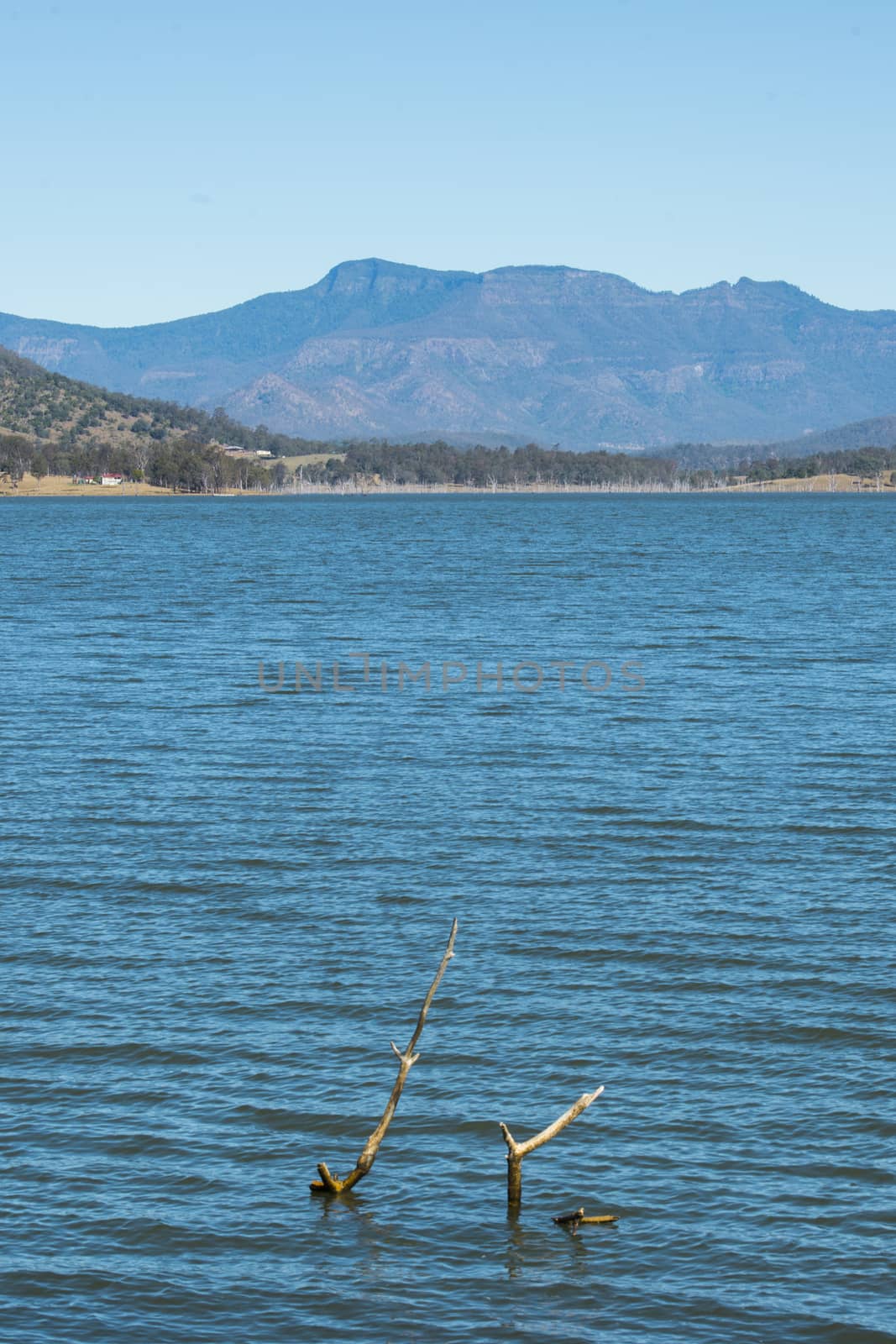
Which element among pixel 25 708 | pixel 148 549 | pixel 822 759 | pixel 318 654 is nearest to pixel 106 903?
pixel 822 759

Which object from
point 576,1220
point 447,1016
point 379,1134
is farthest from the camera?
point 447,1016

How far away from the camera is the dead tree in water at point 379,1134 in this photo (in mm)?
13820

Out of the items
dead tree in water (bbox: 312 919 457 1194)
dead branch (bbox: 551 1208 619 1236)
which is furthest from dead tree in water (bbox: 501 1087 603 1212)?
dead tree in water (bbox: 312 919 457 1194)

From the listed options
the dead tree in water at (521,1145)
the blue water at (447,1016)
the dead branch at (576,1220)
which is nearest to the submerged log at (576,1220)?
the dead branch at (576,1220)

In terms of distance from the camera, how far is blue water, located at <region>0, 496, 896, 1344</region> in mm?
14141

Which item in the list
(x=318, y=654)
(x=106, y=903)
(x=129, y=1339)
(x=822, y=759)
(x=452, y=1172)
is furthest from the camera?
(x=318, y=654)

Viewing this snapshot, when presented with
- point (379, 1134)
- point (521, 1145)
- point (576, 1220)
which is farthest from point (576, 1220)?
point (379, 1134)

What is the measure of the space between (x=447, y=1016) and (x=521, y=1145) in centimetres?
563

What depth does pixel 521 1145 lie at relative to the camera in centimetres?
1421

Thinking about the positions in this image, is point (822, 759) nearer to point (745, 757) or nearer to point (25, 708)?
point (745, 757)

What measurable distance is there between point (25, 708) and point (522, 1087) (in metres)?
29.5

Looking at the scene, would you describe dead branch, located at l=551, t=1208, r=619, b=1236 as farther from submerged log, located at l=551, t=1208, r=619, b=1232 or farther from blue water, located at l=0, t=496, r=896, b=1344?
blue water, located at l=0, t=496, r=896, b=1344

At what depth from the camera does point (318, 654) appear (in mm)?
58312

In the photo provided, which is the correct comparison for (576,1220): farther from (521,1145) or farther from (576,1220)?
(521,1145)
